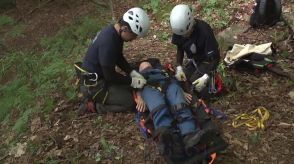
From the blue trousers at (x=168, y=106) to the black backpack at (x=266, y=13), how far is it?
3335 mm

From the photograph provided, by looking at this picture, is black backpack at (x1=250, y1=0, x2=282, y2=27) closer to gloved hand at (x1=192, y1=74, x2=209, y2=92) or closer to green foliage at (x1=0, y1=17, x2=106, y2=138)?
gloved hand at (x1=192, y1=74, x2=209, y2=92)

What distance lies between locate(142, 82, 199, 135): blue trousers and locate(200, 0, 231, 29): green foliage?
357 cm

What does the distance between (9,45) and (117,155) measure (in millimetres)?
6908

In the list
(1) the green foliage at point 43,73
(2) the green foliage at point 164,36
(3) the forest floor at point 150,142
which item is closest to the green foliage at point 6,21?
(1) the green foliage at point 43,73

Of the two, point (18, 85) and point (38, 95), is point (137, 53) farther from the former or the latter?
point (18, 85)

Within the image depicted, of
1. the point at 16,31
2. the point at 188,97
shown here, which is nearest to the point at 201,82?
the point at 188,97

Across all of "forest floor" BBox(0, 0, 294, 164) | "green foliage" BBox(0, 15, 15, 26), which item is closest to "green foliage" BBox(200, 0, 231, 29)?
"forest floor" BBox(0, 0, 294, 164)

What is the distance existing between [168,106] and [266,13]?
3.81m

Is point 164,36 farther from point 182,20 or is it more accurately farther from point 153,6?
point 182,20

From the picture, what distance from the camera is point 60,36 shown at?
10.3 m

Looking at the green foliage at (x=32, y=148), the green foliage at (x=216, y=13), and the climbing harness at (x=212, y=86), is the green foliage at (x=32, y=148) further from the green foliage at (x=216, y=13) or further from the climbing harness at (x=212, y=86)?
the green foliage at (x=216, y=13)

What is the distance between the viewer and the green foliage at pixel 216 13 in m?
8.69

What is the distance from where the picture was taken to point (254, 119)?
548 cm

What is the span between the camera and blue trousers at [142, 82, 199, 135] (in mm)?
4918
